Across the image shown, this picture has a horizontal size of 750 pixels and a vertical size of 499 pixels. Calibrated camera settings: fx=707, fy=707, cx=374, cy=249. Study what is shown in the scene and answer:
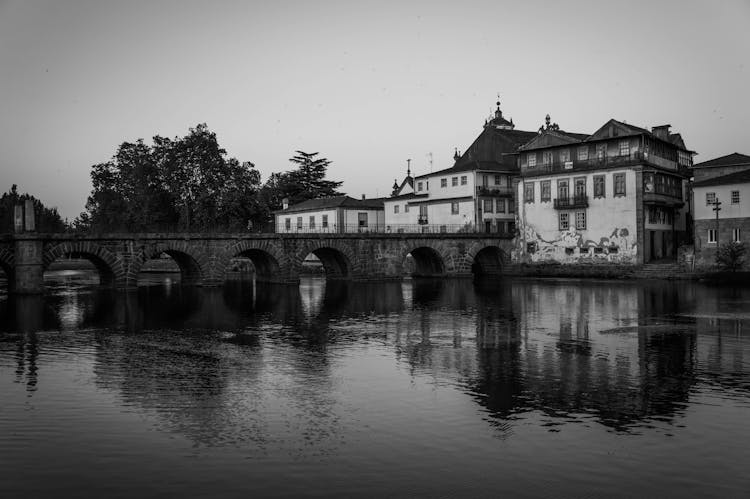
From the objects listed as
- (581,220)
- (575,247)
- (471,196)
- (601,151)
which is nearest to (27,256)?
(471,196)

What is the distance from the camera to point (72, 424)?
16.3 metres

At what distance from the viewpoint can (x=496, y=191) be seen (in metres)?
77.2

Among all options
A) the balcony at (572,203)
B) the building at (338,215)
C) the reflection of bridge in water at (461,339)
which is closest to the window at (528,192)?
the balcony at (572,203)

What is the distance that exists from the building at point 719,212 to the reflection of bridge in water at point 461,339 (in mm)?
11548

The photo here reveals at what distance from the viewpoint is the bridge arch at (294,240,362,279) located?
62.8 m

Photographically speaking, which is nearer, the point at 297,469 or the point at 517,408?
the point at 297,469

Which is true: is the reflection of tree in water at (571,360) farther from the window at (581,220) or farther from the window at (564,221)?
the window at (564,221)

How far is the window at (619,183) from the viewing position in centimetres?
6706

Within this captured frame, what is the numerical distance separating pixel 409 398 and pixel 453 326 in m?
15.1

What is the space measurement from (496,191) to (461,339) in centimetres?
5004

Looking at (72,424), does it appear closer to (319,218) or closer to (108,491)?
(108,491)

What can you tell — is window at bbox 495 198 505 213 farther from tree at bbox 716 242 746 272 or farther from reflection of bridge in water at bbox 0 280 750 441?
reflection of bridge in water at bbox 0 280 750 441

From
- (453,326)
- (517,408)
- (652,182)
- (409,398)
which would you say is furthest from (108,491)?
(652,182)

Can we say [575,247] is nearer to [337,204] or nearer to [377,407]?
[337,204]
